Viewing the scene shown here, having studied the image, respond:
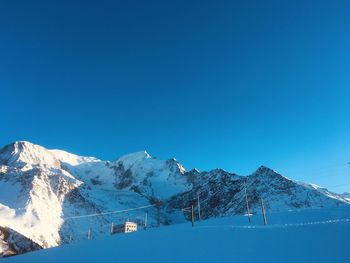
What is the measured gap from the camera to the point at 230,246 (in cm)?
2178

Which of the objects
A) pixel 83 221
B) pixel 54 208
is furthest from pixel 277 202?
pixel 54 208

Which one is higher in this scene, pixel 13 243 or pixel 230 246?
pixel 13 243

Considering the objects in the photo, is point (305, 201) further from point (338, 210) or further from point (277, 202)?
point (338, 210)

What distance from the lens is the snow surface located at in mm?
18500

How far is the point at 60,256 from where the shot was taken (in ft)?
98.0

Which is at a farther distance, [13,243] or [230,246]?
[13,243]

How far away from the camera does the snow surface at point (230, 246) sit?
18.5 meters

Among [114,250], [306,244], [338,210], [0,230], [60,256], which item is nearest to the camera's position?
[306,244]

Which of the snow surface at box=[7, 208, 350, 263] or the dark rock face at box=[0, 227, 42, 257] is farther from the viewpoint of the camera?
the dark rock face at box=[0, 227, 42, 257]

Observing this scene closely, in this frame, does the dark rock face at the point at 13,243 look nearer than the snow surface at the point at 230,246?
No

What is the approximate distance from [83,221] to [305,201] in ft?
383

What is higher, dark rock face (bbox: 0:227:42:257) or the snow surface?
dark rock face (bbox: 0:227:42:257)

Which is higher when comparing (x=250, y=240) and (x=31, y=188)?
(x=31, y=188)

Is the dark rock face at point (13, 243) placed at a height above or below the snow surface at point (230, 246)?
above
